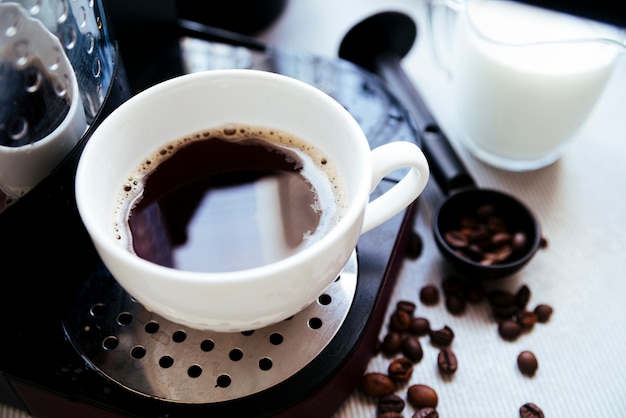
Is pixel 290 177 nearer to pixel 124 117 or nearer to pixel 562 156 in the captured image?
pixel 124 117

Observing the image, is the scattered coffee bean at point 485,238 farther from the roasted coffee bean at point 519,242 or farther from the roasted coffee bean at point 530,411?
the roasted coffee bean at point 530,411

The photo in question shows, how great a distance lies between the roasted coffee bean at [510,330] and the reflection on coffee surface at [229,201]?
22 cm

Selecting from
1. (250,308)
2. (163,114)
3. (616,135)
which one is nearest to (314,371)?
(250,308)

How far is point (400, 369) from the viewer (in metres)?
0.57

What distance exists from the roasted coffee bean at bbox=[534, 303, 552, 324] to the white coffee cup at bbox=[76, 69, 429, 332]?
0.22 meters

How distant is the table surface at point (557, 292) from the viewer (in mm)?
572

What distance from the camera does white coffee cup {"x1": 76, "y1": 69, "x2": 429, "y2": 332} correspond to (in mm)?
389

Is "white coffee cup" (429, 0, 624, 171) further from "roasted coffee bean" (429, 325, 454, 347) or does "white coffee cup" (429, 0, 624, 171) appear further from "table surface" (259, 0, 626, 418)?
"roasted coffee bean" (429, 325, 454, 347)

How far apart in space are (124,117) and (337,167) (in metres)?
0.15

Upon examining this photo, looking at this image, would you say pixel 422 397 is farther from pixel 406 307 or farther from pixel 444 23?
pixel 444 23

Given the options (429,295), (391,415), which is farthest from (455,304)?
(391,415)

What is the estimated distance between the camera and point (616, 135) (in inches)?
31.0

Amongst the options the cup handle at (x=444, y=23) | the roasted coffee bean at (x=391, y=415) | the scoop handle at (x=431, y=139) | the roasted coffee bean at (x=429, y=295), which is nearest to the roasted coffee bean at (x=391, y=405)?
the roasted coffee bean at (x=391, y=415)

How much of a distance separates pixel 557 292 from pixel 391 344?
0.18m
